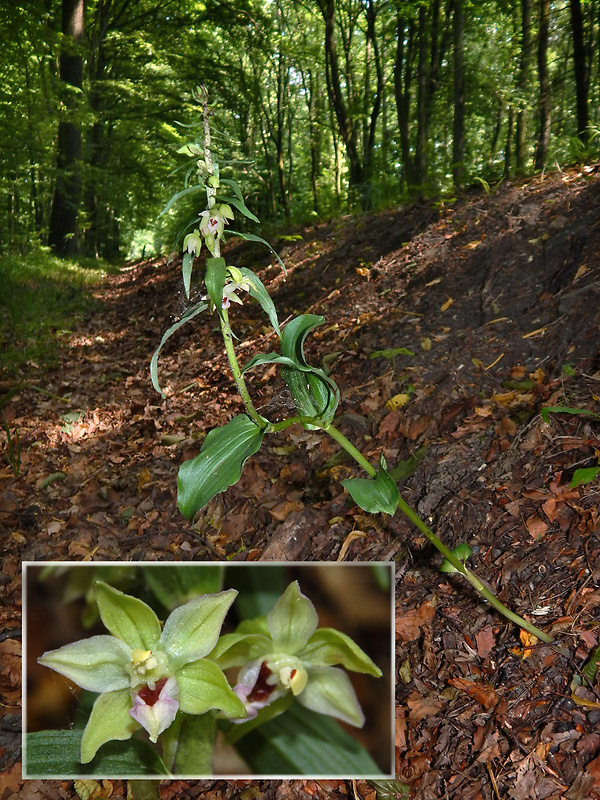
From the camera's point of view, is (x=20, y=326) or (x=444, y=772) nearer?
(x=444, y=772)

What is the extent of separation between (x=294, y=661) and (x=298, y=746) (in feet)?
0.56

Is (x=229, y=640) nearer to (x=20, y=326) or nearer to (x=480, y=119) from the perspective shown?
(x=20, y=326)

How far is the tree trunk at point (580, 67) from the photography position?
4.88 meters

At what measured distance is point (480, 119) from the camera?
14883 mm

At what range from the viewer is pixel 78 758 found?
117 centimetres

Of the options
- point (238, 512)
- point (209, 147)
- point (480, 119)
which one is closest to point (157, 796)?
point (238, 512)

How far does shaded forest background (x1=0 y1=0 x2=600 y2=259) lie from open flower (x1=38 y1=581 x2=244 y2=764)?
3.52 feet

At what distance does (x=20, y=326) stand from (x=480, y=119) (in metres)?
13.7

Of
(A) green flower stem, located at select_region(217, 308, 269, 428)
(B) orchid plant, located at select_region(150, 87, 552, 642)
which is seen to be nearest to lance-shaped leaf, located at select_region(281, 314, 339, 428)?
(B) orchid plant, located at select_region(150, 87, 552, 642)

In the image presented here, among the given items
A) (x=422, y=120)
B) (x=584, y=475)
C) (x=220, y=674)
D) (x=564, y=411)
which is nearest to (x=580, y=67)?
(x=422, y=120)

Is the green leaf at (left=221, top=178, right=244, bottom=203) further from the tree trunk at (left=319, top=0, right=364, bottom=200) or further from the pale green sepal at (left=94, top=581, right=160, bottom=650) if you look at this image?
the tree trunk at (left=319, top=0, right=364, bottom=200)

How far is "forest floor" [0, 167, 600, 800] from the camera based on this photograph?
1300mm

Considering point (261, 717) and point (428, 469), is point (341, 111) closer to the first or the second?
point (428, 469)

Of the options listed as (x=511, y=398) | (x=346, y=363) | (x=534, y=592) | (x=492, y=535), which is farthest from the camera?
(x=346, y=363)
